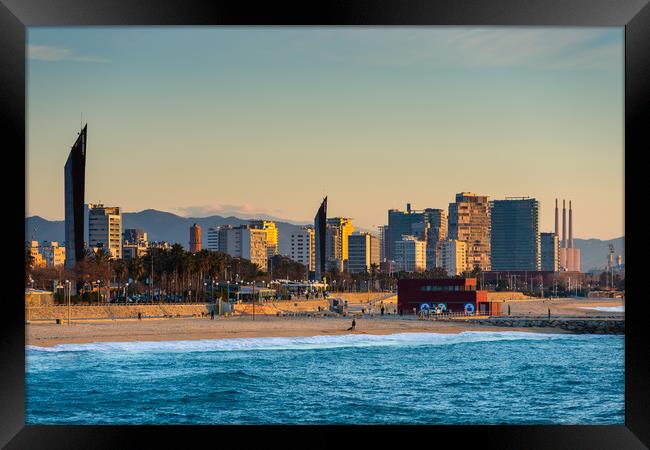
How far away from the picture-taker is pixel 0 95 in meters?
7.94

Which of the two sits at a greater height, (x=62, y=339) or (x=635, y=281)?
(x=635, y=281)

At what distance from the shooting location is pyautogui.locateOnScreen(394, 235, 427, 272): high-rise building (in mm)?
160875

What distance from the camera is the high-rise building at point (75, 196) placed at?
4234cm

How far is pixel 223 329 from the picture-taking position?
40594 mm

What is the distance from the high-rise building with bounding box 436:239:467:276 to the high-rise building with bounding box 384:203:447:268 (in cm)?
707

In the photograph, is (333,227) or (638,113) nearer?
(638,113)

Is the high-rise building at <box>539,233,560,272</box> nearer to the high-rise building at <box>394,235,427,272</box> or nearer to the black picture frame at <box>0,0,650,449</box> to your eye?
the high-rise building at <box>394,235,427,272</box>

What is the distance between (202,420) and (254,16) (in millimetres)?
15637

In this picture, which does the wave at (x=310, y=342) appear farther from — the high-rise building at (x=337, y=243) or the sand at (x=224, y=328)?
the high-rise building at (x=337, y=243)

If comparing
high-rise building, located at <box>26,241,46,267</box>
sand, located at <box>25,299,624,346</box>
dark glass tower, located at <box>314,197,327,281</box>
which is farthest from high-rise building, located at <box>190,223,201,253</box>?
sand, located at <box>25,299,624,346</box>

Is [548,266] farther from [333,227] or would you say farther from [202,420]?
[202,420]

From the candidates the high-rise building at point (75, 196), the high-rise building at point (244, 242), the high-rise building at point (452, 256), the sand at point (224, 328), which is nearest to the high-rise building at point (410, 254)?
the high-rise building at point (452, 256)

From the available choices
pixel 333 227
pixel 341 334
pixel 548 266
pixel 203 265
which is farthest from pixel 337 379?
pixel 548 266

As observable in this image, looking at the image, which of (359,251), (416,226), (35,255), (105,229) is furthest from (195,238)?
(416,226)
